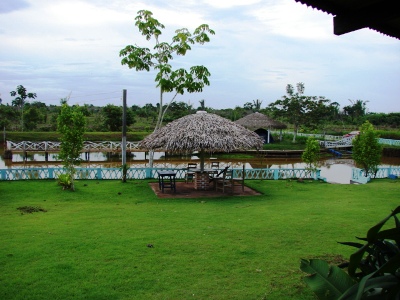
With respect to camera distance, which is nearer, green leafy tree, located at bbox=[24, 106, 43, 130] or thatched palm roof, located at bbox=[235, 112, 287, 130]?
thatched palm roof, located at bbox=[235, 112, 287, 130]

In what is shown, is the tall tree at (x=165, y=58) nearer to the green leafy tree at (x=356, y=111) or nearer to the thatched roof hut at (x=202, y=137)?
the thatched roof hut at (x=202, y=137)

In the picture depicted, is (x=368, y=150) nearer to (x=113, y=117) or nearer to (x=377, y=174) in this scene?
(x=377, y=174)

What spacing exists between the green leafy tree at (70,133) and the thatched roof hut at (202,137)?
221 centimetres

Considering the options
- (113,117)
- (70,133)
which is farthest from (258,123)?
(70,133)

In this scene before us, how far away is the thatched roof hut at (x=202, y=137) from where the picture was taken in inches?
465

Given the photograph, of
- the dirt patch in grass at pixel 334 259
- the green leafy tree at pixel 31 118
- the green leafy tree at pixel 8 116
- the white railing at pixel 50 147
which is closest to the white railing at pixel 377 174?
the dirt patch in grass at pixel 334 259

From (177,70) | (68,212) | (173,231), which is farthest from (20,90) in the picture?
(173,231)

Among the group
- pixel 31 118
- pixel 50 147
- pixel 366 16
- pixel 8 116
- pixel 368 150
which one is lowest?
pixel 50 147

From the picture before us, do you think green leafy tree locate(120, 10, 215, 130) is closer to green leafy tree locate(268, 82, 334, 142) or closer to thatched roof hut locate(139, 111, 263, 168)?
thatched roof hut locate(139, 111, 263, 168)

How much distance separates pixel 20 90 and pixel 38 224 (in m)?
40.2

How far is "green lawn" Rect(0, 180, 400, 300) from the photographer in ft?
13.8

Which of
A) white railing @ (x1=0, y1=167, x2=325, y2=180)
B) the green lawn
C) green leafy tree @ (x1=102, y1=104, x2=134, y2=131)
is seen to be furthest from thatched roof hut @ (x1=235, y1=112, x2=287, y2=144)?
the green lawn

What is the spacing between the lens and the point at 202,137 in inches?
467

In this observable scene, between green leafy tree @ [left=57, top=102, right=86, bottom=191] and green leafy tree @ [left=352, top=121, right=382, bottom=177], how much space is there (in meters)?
11.3
